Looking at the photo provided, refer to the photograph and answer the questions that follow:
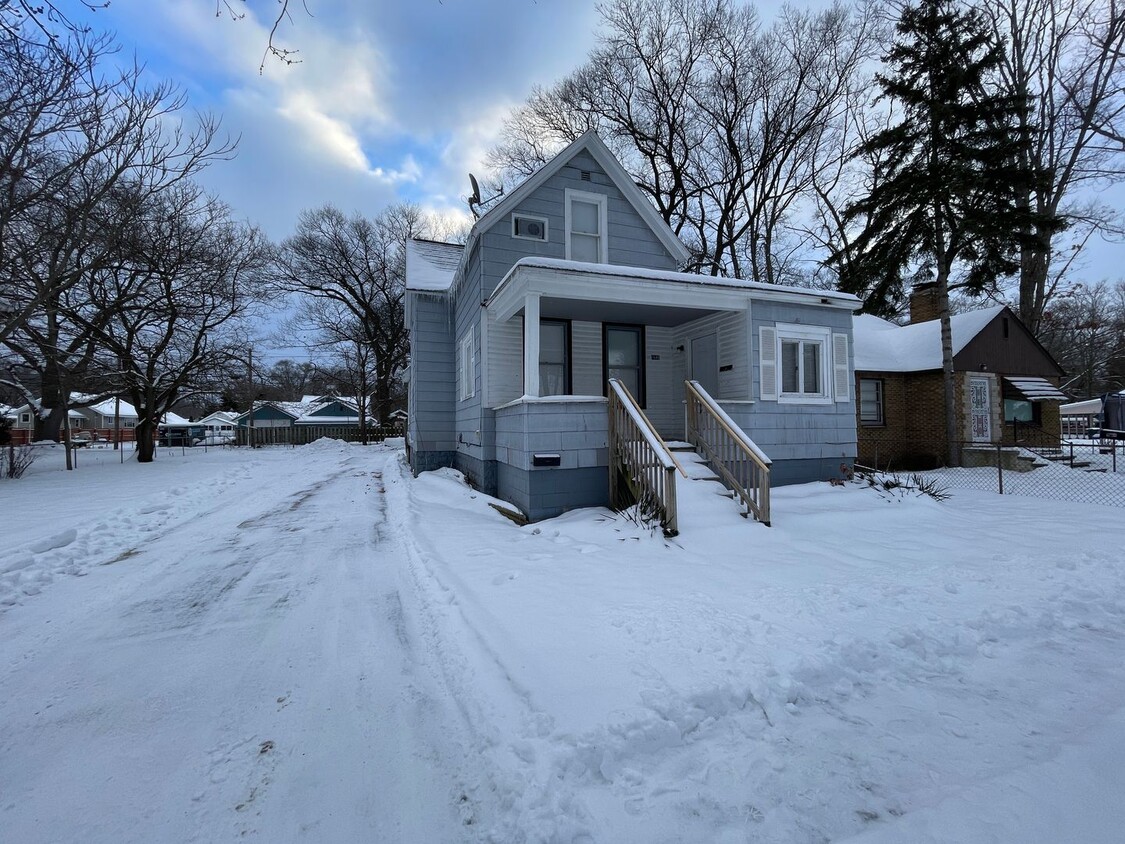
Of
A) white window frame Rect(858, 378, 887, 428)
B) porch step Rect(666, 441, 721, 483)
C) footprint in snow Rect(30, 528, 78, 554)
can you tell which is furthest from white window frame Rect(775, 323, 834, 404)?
footprint in snow Rect(30, 528, 78, 554)

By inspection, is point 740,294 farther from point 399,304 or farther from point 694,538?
point 399,304

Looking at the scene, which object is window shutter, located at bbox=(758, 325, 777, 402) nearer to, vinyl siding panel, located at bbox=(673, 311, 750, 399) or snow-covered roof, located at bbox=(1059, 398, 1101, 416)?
vinyl siding panel, located at bbox=(673, 311, 750, 399)

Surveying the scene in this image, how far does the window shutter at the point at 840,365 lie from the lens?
938 centimetres

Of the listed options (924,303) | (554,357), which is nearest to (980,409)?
(924,303)

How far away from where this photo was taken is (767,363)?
8.78 meters

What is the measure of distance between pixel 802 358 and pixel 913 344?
10.3 m

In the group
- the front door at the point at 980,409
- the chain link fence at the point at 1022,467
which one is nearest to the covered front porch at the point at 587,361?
the chain link fence at the point at 1022,467

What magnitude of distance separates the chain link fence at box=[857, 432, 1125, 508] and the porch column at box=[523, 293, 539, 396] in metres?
8.73

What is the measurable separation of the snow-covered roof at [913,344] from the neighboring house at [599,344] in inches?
292

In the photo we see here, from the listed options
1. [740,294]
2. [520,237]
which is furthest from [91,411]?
[740,294]

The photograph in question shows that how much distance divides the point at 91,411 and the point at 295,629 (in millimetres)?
79584

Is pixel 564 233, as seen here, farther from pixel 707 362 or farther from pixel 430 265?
pixel 430 265

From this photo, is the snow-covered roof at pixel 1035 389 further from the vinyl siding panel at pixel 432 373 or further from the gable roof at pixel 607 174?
the vinyl siding panel at pixel 432 373

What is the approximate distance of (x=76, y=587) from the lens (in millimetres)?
4551
